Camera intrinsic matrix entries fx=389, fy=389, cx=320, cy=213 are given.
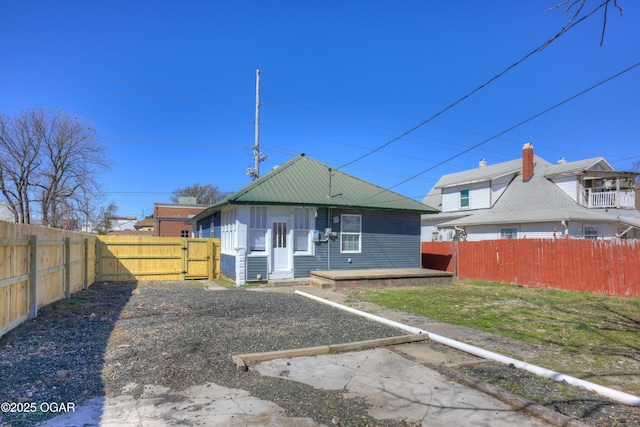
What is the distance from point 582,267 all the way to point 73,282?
15.3 meters

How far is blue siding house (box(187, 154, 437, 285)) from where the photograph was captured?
43.9 ft

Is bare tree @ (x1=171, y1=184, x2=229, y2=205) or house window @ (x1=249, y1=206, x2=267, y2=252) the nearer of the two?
house window @ (x1=249, y1=206, x2=267, y2=252)

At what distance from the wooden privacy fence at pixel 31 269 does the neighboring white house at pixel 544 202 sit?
20.0 m

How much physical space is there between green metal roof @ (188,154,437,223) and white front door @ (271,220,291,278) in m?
1.01

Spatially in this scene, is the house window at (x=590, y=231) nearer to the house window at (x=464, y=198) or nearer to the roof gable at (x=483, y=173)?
the roof gable at (x=483, y=173)

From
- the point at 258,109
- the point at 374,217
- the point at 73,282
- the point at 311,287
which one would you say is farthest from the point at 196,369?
the point at 258,109

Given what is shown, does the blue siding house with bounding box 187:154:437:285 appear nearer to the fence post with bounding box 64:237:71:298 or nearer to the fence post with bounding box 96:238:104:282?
the fence post with bounding box 96:238:104:282

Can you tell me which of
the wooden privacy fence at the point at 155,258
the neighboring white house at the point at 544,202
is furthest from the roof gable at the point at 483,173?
the wooden privacy fence at the point at 155,258

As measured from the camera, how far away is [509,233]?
72.7 feet

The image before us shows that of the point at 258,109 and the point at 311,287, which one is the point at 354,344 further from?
the point at 258,109

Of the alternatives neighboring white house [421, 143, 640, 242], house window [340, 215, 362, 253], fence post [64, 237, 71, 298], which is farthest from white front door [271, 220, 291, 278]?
neighboring white house [421, 143, 640, 242]

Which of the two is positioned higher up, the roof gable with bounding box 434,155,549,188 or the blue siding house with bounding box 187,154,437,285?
the roof gable with bounding box 434,155,549,188

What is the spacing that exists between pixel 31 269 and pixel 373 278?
951 cm

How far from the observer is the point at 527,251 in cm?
1457
